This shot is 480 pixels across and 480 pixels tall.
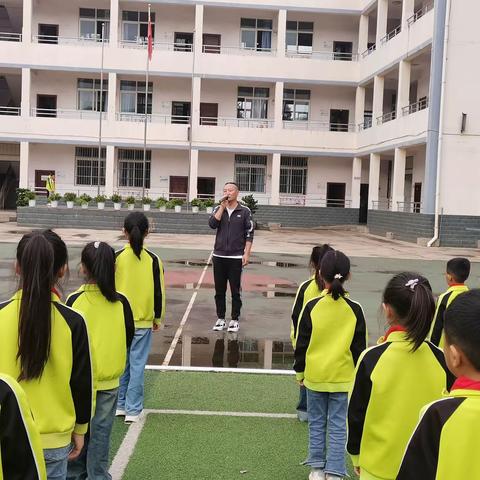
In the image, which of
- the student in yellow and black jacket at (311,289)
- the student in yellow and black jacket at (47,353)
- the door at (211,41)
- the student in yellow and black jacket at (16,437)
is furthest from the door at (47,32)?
the student in yellow and black jacket at (16,437)

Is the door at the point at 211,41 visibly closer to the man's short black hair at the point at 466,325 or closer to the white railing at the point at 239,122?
the white railing at the point at 239,122

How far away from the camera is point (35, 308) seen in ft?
7.63

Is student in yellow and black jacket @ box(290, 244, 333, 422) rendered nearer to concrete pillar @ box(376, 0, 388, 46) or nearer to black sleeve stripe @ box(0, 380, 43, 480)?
black sleeve stripe @ box(0, 380, 43, 480)

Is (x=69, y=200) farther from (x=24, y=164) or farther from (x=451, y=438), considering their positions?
(x=451, y=438)

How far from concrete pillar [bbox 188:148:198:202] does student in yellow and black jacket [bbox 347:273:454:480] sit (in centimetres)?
2856

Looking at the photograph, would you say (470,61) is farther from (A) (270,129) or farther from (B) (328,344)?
(B) (328,344)

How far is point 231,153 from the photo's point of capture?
109 feet

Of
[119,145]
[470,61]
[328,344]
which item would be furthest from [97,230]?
[328,344]

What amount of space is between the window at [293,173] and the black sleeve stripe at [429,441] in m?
32.3

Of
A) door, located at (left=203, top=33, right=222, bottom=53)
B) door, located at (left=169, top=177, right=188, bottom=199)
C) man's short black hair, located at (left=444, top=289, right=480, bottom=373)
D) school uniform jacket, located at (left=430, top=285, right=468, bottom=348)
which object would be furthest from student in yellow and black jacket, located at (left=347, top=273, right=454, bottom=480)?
door, located at (left=203, top=33, right=222, bottom=53)

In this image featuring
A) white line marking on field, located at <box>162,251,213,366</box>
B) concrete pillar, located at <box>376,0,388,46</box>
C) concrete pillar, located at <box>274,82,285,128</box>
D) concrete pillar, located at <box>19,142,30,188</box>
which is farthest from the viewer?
concrete pillar, located at <box>274,82,285,128</box>

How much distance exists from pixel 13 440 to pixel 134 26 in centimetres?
3371

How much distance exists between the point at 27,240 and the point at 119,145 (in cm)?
2984

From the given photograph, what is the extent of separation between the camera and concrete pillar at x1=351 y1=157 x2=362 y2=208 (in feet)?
107
